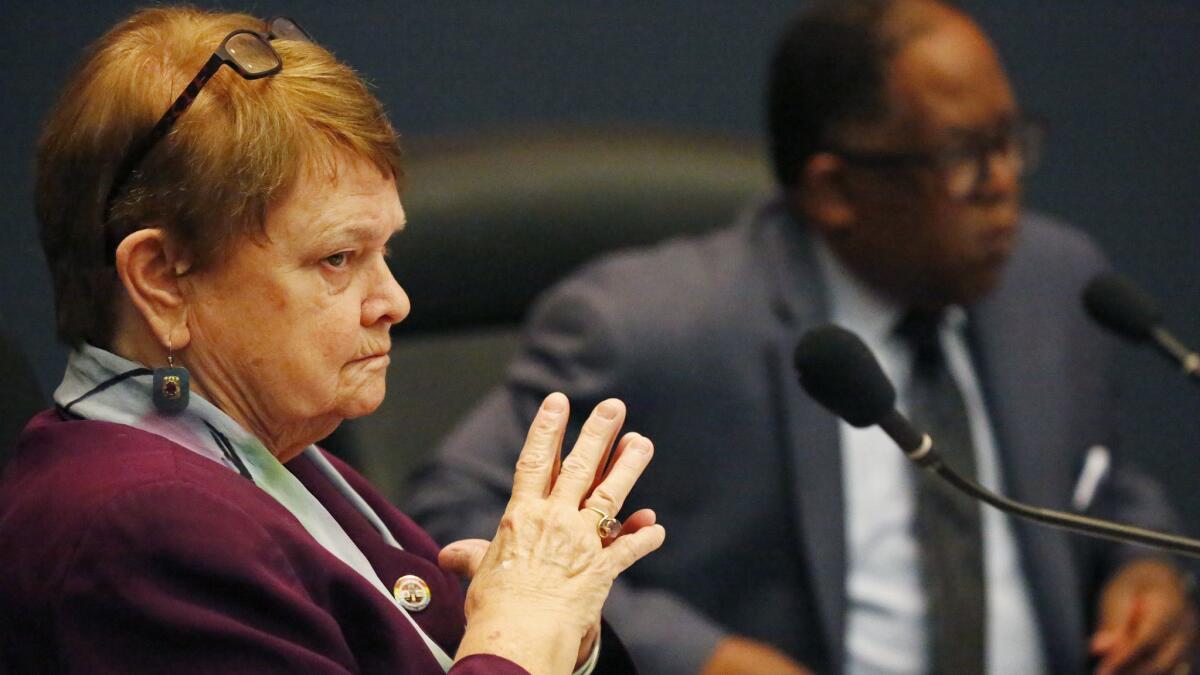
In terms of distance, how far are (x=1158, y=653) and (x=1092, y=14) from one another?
1.21m

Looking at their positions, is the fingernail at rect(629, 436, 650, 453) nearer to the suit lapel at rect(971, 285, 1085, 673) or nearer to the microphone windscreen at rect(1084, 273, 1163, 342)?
the microphone windscreen at rect(1084, 273, 1163, 342)

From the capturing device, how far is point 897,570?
1713mm

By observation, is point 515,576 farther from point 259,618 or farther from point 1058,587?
point 1058,587

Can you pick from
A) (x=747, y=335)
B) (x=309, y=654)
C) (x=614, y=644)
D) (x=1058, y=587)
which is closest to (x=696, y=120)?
(x=747, y=335)

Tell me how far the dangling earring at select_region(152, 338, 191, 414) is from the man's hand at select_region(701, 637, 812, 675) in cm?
76

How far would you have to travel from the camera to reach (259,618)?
84 centimetres

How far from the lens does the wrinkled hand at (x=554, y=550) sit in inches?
34.9

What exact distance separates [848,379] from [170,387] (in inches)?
18.4

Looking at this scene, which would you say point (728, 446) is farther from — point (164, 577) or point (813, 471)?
point (164, 577)

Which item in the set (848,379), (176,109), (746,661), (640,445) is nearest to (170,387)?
→ (176,109)

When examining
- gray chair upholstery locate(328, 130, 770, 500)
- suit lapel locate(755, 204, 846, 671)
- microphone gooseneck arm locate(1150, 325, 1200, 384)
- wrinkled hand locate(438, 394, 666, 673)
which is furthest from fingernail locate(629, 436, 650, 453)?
gray chair upholstery locate(328, 130, 770, 500)

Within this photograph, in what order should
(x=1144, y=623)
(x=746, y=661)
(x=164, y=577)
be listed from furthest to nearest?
1. (x=1144, y=623)
2. (x=746, y=661)
3. (x=164, y=577)

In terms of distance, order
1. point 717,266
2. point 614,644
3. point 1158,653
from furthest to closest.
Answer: point 717,266 < point 1158,653 < point 614,644

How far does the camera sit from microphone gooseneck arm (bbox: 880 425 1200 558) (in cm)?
107
